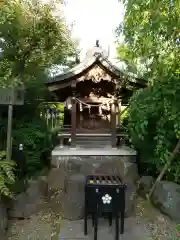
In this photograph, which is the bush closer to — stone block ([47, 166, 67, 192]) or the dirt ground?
stone block ([47, 166, 67, 192])

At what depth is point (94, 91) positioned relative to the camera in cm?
925

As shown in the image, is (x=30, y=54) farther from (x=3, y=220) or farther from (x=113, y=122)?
(x=3, y=220)

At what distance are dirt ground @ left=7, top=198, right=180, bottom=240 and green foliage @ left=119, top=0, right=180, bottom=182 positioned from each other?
3.78ft

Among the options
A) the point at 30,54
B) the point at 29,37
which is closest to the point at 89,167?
the point at 30,54

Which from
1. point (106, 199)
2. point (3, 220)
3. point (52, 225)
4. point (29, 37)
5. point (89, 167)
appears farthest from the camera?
point (29, 37)

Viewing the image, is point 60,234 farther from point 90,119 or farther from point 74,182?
point 90,119

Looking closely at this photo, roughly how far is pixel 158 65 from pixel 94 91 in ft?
15.7

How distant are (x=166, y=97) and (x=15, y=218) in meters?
4.52

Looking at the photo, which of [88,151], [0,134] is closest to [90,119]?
[88,151]

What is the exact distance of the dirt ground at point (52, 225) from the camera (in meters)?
4.65

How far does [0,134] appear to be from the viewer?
23.6ft

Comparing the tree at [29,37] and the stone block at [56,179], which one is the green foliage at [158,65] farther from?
the tree at [29,37]

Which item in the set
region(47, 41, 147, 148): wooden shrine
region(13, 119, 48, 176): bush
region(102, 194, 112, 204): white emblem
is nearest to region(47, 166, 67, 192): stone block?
region(13, 119, 48, 176): bush

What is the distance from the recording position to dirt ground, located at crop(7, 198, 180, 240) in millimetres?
4653
